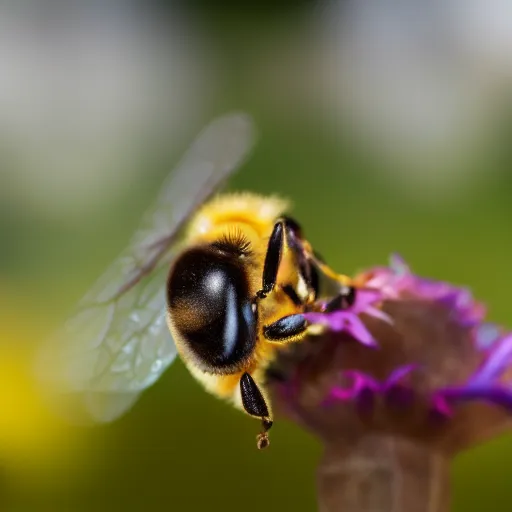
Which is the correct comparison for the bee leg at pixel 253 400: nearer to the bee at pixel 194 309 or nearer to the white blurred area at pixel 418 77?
the bee at pixel 194 309

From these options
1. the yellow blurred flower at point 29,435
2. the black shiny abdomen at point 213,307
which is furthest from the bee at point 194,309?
the yellow blurred flower at point 29,435

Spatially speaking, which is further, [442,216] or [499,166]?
[499,166]

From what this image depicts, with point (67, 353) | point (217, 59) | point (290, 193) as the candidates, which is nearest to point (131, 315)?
point (67, 353)

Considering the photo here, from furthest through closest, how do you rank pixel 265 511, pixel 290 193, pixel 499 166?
1. pixel 499 166
2. pixel 290 193
3. pixel 265 511

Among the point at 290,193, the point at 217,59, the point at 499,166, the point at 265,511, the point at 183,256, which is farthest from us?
the point at 217,59

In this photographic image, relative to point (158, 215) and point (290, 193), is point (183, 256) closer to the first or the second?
point (158, 215)

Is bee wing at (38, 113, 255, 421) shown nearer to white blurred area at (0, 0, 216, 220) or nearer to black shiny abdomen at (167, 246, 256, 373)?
black shiny abdomen at (167, 246, 256, 373)

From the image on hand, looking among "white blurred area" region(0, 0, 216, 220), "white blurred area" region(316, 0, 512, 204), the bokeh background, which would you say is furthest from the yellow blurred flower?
"white blurred area" region(316, 0, 512, 204)

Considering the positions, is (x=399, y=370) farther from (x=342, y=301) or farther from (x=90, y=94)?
(x=90, y=94)
